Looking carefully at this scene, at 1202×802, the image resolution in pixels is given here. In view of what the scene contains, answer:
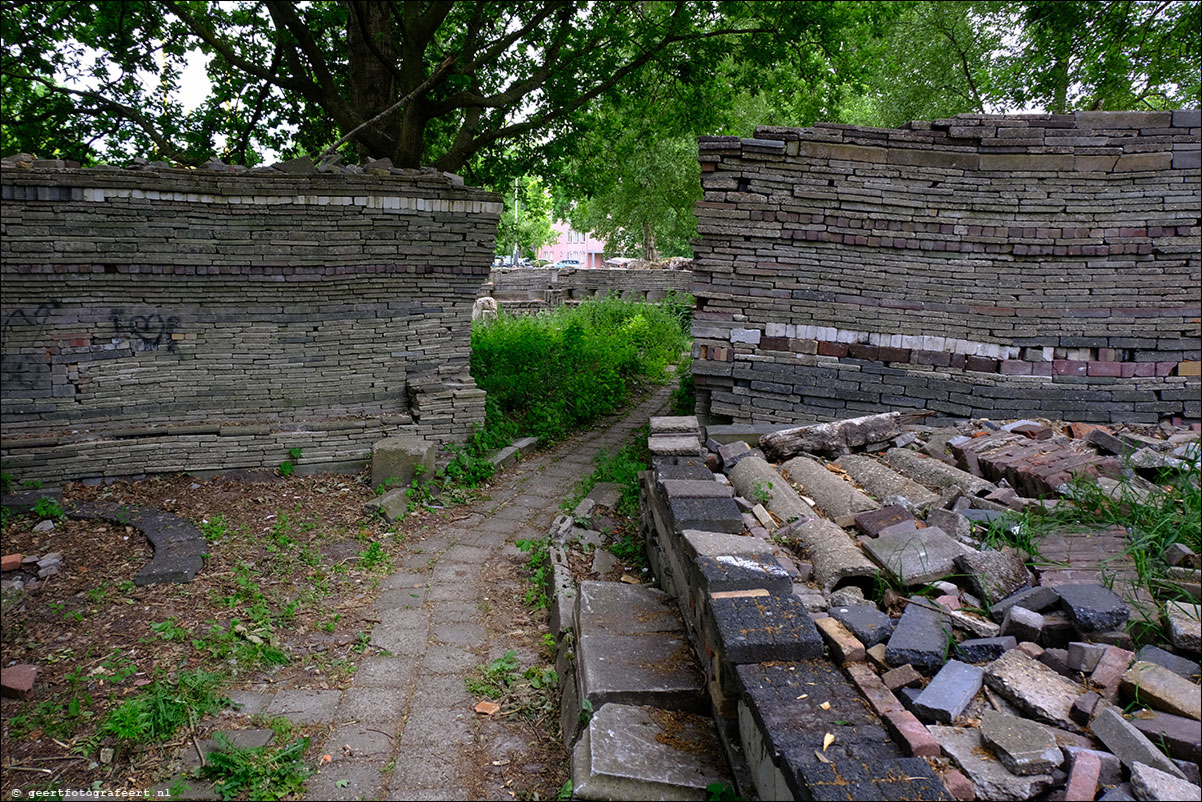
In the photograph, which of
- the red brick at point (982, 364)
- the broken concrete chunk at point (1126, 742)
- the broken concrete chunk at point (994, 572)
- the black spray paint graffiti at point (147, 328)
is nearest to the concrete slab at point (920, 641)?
the broken concrete chunk at point (994, 572)

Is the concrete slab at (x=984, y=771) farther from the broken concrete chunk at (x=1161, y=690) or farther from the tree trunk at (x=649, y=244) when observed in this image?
the tree trunk at (x=649, y=244)

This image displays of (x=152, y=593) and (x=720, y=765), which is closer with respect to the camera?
(x=720, y=765)

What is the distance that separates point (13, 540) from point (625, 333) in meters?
10.2

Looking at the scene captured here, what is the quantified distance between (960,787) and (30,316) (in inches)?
304

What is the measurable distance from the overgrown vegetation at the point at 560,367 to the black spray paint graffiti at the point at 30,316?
4.25 m

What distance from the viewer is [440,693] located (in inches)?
157

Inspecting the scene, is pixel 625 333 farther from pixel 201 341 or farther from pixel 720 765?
pixel 720 765

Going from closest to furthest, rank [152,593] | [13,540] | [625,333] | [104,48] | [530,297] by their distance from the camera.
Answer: [152,593]
[13,540]
[104,48]
[625,333]
[530,297]

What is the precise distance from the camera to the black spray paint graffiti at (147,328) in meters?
Result: 6.70

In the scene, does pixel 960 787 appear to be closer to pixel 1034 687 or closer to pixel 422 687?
pixel 1034 687

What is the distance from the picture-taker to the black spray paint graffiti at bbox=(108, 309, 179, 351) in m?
6.70

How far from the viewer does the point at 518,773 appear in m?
3.37

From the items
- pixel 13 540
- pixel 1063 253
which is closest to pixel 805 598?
pixel 1063 253

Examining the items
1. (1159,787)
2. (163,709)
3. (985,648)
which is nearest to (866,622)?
(985,648)
